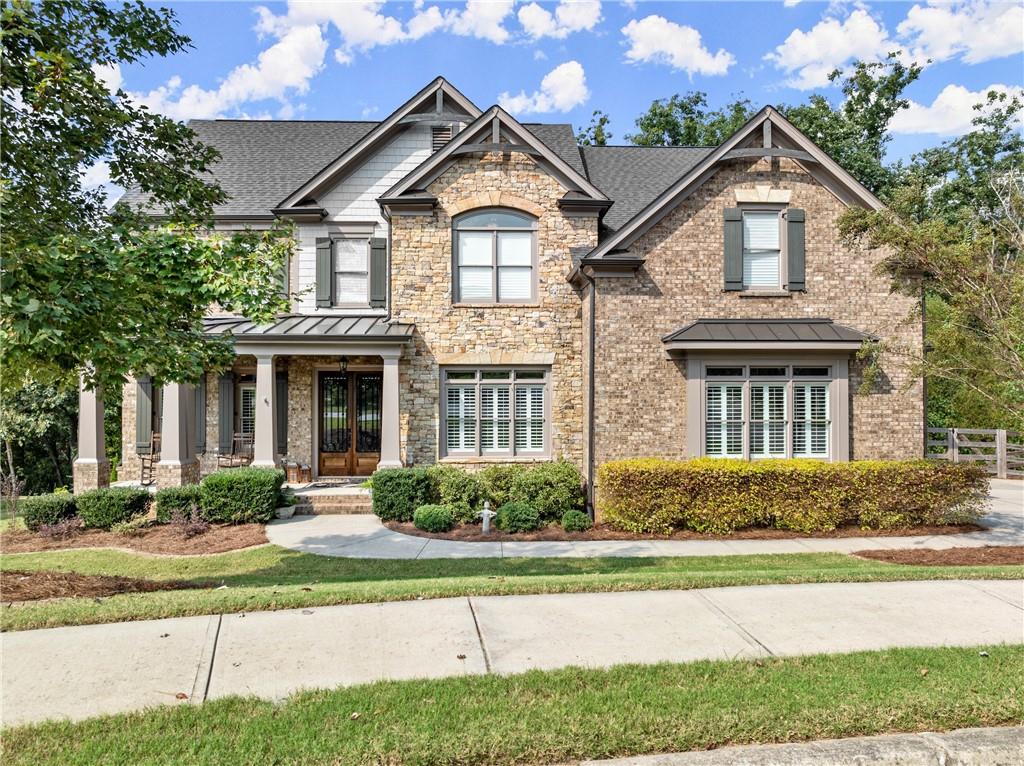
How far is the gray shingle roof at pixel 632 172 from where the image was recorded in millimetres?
15945

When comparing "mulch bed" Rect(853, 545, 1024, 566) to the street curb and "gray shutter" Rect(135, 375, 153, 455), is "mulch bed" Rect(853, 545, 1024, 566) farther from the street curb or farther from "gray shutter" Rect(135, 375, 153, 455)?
"gray shutter" Rect(135, 375, 153, 455)

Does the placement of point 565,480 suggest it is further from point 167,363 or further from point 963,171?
point 963,171

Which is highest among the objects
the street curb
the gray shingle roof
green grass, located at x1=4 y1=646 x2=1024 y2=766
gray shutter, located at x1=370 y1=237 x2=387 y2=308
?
the gray shingle roof

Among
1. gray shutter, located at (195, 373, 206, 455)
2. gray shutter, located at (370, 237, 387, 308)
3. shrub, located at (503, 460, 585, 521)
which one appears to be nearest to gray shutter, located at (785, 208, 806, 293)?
shrub, located at (503, 460, 585, 521)

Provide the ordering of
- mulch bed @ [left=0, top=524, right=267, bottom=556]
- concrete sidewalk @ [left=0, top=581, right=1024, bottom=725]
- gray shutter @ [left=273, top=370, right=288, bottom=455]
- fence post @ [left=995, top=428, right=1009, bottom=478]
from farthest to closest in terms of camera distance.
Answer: fence post @ [left=995, top=428, right=1009, bottom=478] < gray shutter @ [left=273, top=370, right=288, bottom=455] < mulch bed @ [left=0, top=524, right=267, bottom=556] < concrete sidewalk @ [left=0, top=581, right=1024, bottom=725]

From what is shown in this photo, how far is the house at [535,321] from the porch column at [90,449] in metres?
0.05

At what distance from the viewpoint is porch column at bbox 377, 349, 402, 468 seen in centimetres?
1305

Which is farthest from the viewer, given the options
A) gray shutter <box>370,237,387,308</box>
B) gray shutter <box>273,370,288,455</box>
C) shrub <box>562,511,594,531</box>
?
gray shutter <box>273,370,288,455</box>

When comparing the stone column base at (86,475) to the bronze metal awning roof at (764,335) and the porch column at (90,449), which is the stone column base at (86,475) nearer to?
the porch column at (90,449)

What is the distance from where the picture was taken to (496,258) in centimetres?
1387

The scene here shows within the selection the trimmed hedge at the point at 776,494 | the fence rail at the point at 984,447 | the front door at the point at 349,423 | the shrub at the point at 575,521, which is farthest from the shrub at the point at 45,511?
the fence rail at the point at 984,447

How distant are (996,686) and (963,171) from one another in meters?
31.8

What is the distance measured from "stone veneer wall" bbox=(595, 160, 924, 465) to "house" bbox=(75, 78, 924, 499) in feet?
0.13

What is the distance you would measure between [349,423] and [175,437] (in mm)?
3785
